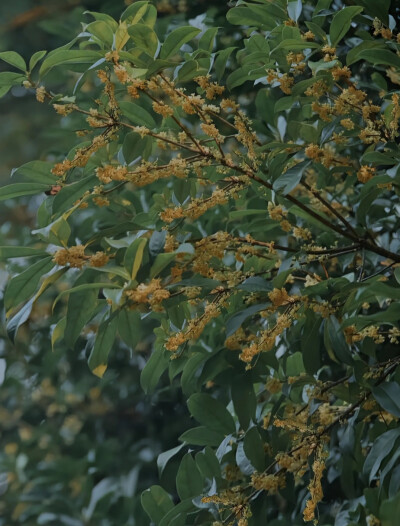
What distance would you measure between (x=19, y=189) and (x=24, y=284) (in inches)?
4.3

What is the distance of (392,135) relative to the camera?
84cm

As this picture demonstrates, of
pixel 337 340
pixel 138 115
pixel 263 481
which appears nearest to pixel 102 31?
pixel 138 115

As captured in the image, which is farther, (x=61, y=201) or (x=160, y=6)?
(x=160, y=6)

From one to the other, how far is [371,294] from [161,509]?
415 mm

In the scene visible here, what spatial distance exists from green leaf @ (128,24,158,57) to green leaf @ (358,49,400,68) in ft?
0.68

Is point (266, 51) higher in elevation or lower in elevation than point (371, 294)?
higher

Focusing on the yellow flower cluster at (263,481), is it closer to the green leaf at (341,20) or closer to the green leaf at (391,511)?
the green leaf at (391,511)

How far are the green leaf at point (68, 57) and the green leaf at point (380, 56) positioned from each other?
0.26 m

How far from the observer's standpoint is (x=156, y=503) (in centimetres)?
96

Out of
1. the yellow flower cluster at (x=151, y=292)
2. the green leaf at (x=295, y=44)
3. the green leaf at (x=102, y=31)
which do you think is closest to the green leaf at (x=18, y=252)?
the yellow flower cluster at (x=151, y=292)

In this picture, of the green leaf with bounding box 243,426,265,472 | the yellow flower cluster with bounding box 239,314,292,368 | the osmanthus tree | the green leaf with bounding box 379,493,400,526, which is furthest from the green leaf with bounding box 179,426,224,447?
the green leaf with bounding box 379,493,400,526

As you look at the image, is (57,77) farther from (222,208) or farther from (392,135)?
(392,135)

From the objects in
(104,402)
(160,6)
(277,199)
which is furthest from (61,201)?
(104,402)

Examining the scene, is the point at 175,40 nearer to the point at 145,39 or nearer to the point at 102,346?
the point at 145,39
